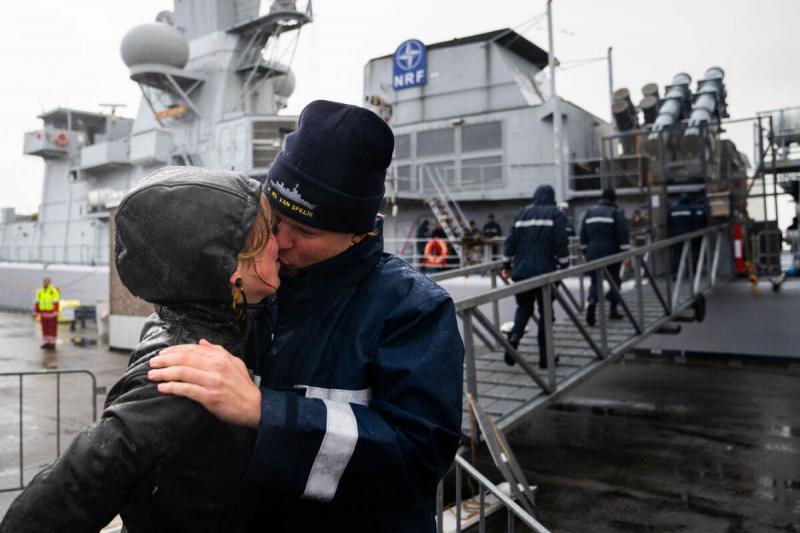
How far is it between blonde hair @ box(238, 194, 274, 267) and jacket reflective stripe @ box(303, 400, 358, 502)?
355 mm

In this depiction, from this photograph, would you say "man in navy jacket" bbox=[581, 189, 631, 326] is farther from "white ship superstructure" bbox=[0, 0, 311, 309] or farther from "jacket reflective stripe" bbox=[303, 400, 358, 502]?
"white ship superstructure" bbox=[0, 0, 311, 309]

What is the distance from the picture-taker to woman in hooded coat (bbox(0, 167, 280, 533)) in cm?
100

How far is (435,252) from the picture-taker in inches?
557

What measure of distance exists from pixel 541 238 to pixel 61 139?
2665 cm

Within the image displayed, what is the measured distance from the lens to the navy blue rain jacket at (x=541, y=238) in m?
6.54

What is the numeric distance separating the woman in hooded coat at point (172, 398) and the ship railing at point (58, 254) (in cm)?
2231

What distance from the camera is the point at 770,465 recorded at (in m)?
5.84

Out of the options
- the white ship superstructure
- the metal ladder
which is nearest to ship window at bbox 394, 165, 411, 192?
the metal ladder

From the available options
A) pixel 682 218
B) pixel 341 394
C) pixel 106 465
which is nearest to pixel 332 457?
pixel 341 394

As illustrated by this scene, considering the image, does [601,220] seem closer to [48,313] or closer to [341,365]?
[341,365]

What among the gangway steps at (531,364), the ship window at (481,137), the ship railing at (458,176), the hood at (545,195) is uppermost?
the ship window at (481,137)

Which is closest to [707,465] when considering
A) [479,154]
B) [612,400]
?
[612,400]

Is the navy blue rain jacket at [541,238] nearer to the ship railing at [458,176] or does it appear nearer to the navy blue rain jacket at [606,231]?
the navy blue rain jacket at [606,231]

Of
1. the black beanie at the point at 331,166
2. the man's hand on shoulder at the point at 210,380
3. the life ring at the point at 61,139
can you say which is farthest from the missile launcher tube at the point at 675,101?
the life ring at the point at 61,139
